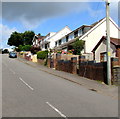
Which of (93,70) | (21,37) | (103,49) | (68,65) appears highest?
(21,37)

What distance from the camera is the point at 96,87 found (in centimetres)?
1344

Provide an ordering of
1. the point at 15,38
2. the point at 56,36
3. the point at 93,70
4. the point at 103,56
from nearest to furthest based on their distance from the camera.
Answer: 1. the point at 93,70
2. the point at 103,56
3. the point at 56,36
4. the point at 15,38

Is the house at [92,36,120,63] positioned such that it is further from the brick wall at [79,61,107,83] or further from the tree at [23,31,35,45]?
the tree at [23,31,35,45]

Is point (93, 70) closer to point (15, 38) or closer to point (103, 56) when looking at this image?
point (103, 56)

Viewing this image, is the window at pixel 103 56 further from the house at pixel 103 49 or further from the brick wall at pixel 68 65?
the brick wall at pixel 68 65

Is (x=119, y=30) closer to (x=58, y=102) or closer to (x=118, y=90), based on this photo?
(x=118, y=90)

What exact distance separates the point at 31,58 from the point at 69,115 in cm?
3383

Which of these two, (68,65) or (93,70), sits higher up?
(68,65)

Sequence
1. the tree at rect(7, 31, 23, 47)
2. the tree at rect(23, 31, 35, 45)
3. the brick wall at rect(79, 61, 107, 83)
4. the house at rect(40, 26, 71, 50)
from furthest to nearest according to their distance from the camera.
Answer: the tree at rect(23, 31, 35, 45)
the tree at rect(7, 31, 23, 47)
the house at rect(40, 26, 71, 50)
the brick wall at rect(79, 61, 107, 83)

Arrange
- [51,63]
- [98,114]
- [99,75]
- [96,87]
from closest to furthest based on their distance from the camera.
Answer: [98,114]
[96,87]
[99,75]
[51,63]

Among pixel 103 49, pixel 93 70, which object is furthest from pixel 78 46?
pixel 93 70

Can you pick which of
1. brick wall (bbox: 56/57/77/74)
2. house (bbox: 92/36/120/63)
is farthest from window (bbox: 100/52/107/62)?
brick wall (bbox: 56/57/77/74)

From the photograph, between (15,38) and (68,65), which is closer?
(68,65)

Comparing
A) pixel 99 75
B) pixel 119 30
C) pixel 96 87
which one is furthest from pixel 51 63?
pixel 119 30
